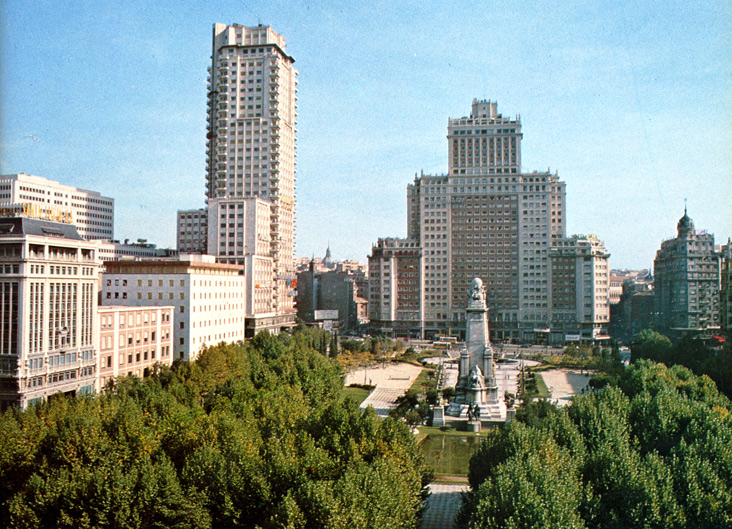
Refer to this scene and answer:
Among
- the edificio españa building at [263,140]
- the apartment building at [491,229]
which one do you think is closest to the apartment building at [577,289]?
the apartment building at [491,229]

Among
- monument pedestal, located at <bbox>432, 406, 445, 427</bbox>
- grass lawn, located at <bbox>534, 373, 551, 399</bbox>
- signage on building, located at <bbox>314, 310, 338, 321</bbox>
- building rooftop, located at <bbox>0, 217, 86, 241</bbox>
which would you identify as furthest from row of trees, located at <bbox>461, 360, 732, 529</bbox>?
signage on building, located at <bbox>314, 310, 338, 321</bbox>

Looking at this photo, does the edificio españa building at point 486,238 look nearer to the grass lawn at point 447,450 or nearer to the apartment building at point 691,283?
the apartment building at point 691,283

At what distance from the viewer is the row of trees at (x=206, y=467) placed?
26547 millimetres

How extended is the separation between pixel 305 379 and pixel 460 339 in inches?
3377

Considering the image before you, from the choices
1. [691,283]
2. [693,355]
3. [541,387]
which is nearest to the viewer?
[693,355]

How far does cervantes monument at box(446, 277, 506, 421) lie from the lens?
62.6 meters

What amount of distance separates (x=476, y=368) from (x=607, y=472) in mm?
32960

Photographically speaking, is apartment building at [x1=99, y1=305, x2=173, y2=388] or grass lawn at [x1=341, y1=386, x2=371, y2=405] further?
grass lawn at [x1=341, y1=386, x2=371, y2=405]

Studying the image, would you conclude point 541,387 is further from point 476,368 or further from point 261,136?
point 261,136

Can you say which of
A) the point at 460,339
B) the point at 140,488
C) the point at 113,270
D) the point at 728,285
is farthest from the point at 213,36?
the point at 140,488

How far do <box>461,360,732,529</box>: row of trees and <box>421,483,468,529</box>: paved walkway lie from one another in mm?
2894

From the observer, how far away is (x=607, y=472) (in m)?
30.0

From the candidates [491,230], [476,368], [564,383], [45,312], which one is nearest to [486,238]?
[491,230]

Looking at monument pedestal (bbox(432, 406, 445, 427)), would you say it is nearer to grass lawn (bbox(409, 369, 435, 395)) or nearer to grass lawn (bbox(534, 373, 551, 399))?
grass lawn (bbox(409, 369, 435, 395))
